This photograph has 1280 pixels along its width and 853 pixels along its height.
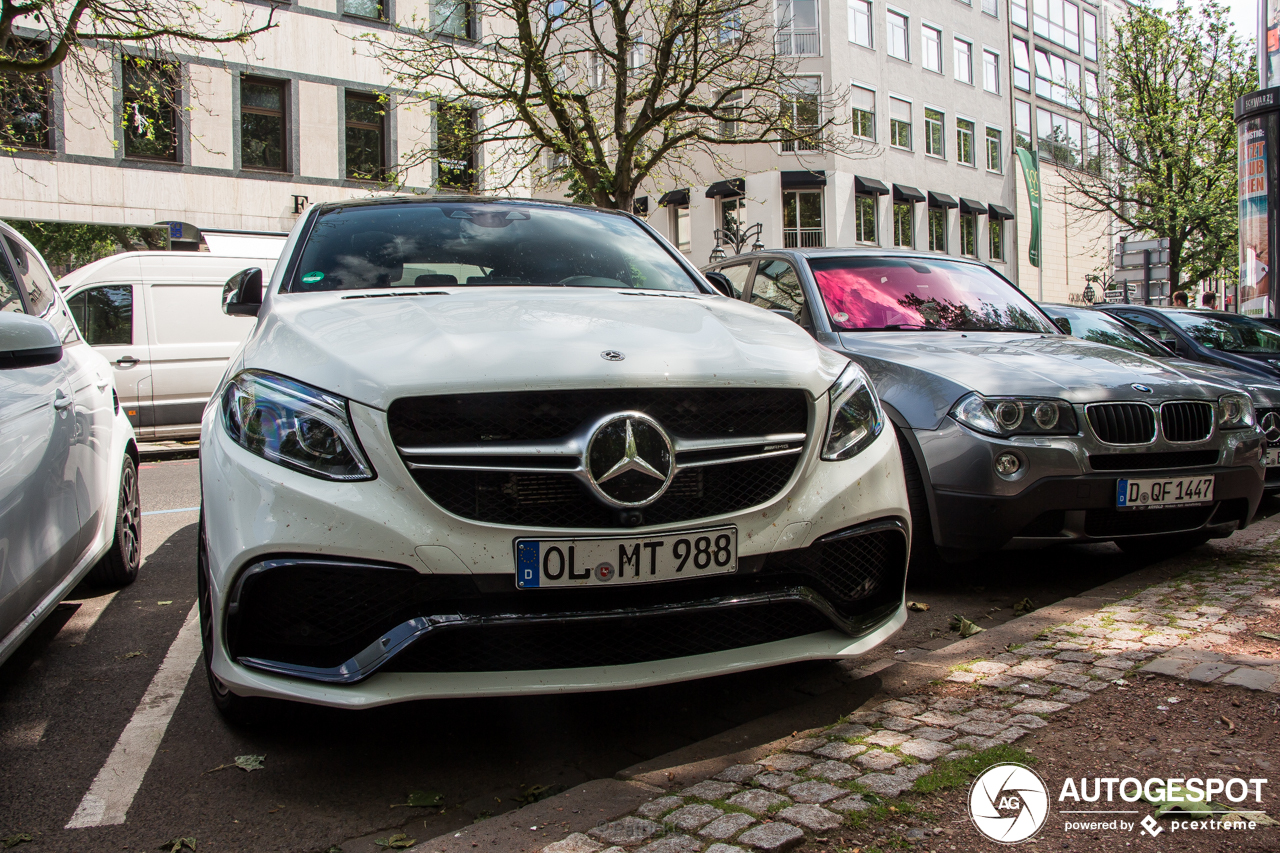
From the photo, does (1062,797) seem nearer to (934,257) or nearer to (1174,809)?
(1174,809)

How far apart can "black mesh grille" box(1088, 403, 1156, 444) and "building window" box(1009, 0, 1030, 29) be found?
148 ft

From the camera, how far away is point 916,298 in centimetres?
570

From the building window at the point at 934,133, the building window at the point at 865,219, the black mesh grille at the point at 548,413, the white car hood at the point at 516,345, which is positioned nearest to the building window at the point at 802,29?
the building window at the point at 865,219

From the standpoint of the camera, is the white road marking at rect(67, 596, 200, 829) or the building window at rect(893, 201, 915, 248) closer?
the white road marking at rect(67, 596, 200, 829)

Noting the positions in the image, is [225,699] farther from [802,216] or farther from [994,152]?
[994,152]

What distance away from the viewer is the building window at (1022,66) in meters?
44.1

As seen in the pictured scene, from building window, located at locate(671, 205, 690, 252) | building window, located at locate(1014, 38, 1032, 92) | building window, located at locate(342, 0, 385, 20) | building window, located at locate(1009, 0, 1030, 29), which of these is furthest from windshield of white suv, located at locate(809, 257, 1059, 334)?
building window, located at locate(1009, 0, 1030, 29)

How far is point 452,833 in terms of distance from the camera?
7.24ft

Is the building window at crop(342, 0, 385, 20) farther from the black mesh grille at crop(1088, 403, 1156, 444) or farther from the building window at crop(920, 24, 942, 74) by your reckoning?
the black mesh grille at crop(1088, 403, 1156, 444)

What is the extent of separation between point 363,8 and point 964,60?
2691cm

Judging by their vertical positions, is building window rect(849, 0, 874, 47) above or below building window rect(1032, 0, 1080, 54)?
below

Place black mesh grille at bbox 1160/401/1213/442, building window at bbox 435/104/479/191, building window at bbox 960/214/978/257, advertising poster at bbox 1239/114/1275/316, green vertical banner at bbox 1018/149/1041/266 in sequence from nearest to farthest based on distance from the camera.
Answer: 1. black mesh grille at bbox 1160/401/1213/442
2. advertising poster at bbox 1239/114/1275/316
3. building window at bbox 435/104/479/191
4. building window at bbox 960/214/978/257
5. green vertical banner at bbox 1018/149/1041/266

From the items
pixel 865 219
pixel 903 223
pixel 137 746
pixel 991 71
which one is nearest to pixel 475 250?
pixel 137 746

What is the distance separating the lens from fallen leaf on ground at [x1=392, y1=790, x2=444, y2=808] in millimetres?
2465
